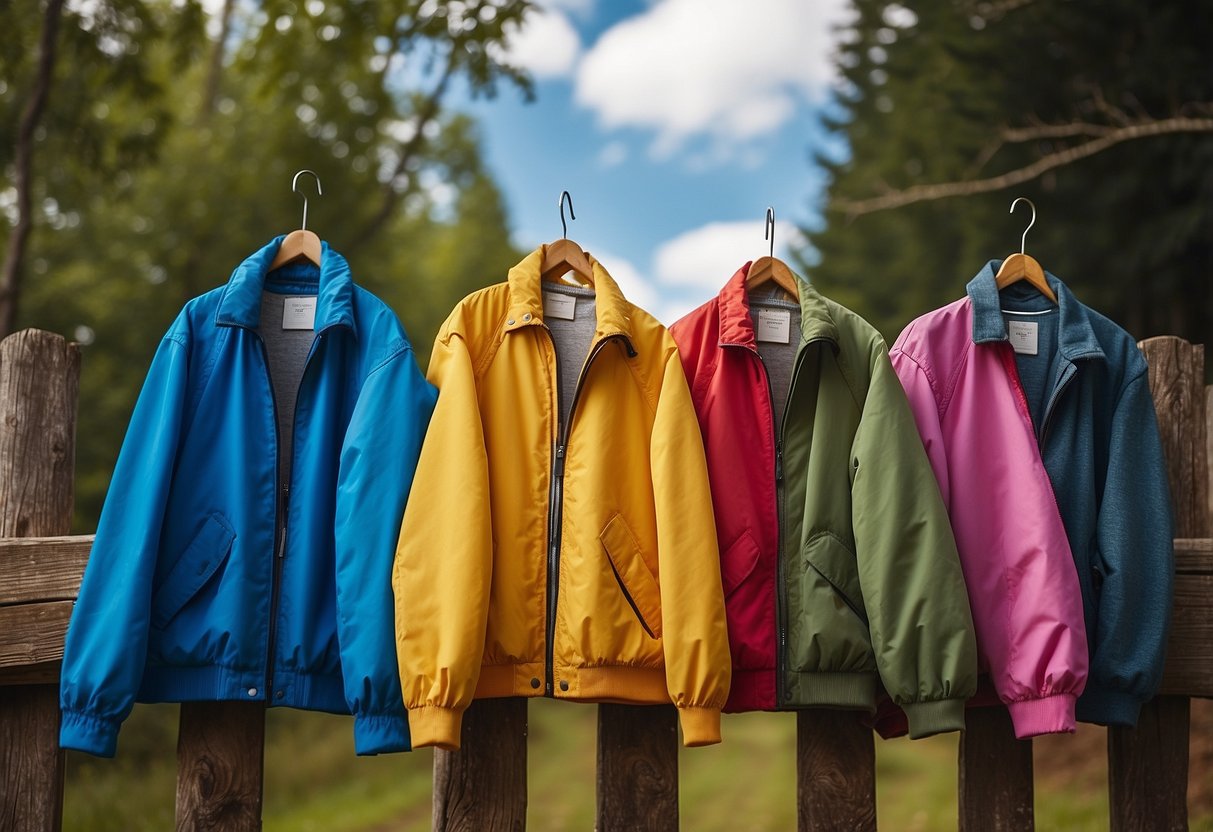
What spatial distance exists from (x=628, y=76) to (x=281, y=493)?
77.7 ft

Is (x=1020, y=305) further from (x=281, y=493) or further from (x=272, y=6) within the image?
(x=272, y=6)

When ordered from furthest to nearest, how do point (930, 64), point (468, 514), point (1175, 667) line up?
1. point (930, 64)
2. point (1175, 667)
3. point (468, 514)

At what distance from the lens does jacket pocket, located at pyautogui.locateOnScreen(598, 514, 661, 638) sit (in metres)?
2.85

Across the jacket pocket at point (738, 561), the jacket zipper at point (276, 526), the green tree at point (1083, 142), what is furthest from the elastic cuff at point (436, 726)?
the green tree at point (1083, 142)

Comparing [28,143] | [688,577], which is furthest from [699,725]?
[28,143]

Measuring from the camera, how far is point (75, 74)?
7.23 meters

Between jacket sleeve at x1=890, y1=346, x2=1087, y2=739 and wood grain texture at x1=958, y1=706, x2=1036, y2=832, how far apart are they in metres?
0.32

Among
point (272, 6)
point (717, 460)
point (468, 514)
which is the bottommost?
point (468, 514)

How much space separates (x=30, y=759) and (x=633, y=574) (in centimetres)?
203

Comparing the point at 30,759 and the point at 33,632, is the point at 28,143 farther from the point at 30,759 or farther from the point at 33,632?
the point at 30,759

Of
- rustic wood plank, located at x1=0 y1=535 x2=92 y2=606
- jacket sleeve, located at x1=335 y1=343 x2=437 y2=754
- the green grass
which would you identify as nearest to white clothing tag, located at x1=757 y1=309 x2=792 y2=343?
jacket sleeve, located at x1=335 y1=343 x2=437 y2=754

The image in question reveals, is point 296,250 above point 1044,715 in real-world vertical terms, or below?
above

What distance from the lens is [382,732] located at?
8.96ft

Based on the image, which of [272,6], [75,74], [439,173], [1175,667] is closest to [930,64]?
[272,6]
